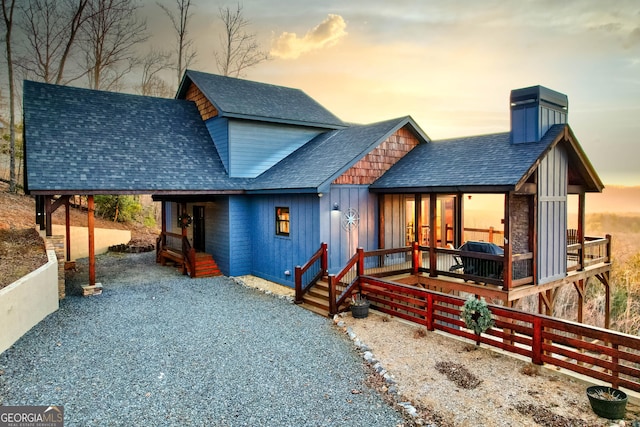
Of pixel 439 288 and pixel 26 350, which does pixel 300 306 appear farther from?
pixel 26 350

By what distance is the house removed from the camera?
1020 centimetres

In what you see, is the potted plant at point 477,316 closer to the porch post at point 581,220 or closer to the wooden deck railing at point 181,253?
the porch post at point 581,220

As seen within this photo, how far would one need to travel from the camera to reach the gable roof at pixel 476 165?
30.2 feet

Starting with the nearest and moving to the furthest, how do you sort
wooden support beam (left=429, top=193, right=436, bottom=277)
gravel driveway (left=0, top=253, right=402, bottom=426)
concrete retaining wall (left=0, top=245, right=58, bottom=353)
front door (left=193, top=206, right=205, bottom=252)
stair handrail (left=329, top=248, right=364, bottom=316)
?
1. gravel driveway (left=0, top=253, right=402, bottom=426)
2. concrete retaining wall (left=0, top=245, right=58, bottom=353)
3. stair handrail (left=329, top=248, right=364, bottom=316)
4. wooden support beam (left=429, top=193, right=436, bottom=277)
5. front door (left=193, top=206, right=205, bottom=252)

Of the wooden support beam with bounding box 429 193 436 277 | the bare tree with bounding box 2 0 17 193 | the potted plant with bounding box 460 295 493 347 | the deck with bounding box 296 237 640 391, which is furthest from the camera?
the bare tree with bounding box 2 0 17 193

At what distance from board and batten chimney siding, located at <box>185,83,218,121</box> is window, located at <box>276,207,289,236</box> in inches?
209

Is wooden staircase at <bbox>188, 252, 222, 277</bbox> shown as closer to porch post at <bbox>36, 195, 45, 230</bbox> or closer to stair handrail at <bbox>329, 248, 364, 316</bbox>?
stair handrail at <bbox>329, 248, 364, 316</bbox>

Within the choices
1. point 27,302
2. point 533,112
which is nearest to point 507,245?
point 533,112

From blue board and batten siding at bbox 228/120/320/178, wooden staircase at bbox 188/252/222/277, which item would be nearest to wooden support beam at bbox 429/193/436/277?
blue board and batten siding at bbox 228/120/320/178

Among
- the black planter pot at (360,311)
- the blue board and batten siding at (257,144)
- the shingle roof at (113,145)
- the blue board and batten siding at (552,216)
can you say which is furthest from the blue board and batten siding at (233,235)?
the blue board and batten siding at (552,216)

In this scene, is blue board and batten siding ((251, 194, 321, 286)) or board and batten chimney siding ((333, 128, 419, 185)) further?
board and batten chimney siding ((333, 128, 419, 185))

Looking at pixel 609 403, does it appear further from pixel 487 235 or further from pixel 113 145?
pixel 113 145

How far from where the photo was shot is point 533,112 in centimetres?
1020

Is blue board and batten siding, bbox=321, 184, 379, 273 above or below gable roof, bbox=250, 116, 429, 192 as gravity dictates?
below
